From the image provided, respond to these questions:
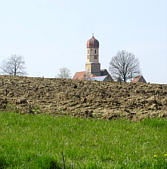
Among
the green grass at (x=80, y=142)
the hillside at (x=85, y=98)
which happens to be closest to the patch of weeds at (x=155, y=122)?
the green grass at (x=80, y=142)

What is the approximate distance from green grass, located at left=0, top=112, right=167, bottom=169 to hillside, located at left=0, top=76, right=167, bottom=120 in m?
0.65

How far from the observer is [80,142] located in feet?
18.8

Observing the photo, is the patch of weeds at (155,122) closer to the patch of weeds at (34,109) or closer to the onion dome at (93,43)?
the patch of weeds at (34,109)

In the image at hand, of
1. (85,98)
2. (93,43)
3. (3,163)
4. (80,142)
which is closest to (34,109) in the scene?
(85,98)

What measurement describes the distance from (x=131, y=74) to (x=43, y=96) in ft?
180

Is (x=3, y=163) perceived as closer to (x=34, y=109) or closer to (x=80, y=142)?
(x=80, y=142)

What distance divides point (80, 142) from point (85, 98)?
303cm

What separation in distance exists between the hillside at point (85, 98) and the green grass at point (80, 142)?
0.65 meters

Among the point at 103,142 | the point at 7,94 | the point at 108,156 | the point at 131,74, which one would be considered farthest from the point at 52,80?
the point at 131,74

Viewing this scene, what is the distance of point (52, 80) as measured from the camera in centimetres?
1074

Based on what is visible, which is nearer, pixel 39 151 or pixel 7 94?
pixel 39 151

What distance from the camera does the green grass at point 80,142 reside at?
15.1 feet

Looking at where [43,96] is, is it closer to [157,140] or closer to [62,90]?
[62,90]

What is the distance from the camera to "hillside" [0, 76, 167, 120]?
7844 millimetres
